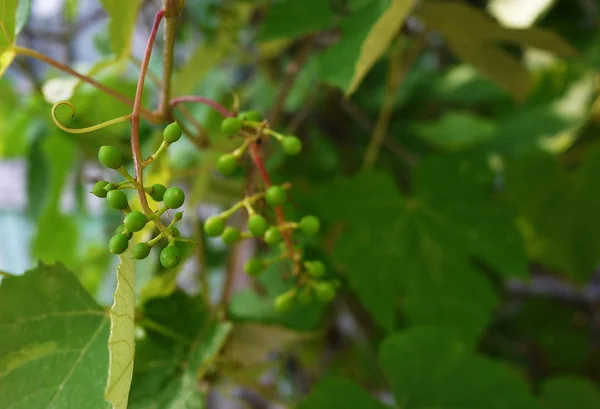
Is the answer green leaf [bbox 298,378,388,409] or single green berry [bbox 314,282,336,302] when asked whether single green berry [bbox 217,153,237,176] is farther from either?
green leaf [bbox 298,378,388,409]

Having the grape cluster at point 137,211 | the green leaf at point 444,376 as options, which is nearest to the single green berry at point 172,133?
the grape cluster at point 137,211

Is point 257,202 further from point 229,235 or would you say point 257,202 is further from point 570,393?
point 570,393

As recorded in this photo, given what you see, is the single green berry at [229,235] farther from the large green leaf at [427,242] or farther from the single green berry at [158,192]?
the large green leaf at [427,242]

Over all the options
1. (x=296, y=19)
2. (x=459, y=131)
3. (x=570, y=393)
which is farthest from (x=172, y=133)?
(x=570, y=393)

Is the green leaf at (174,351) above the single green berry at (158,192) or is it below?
below

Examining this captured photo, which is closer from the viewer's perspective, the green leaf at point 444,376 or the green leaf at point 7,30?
the green leaf at point 7,30
